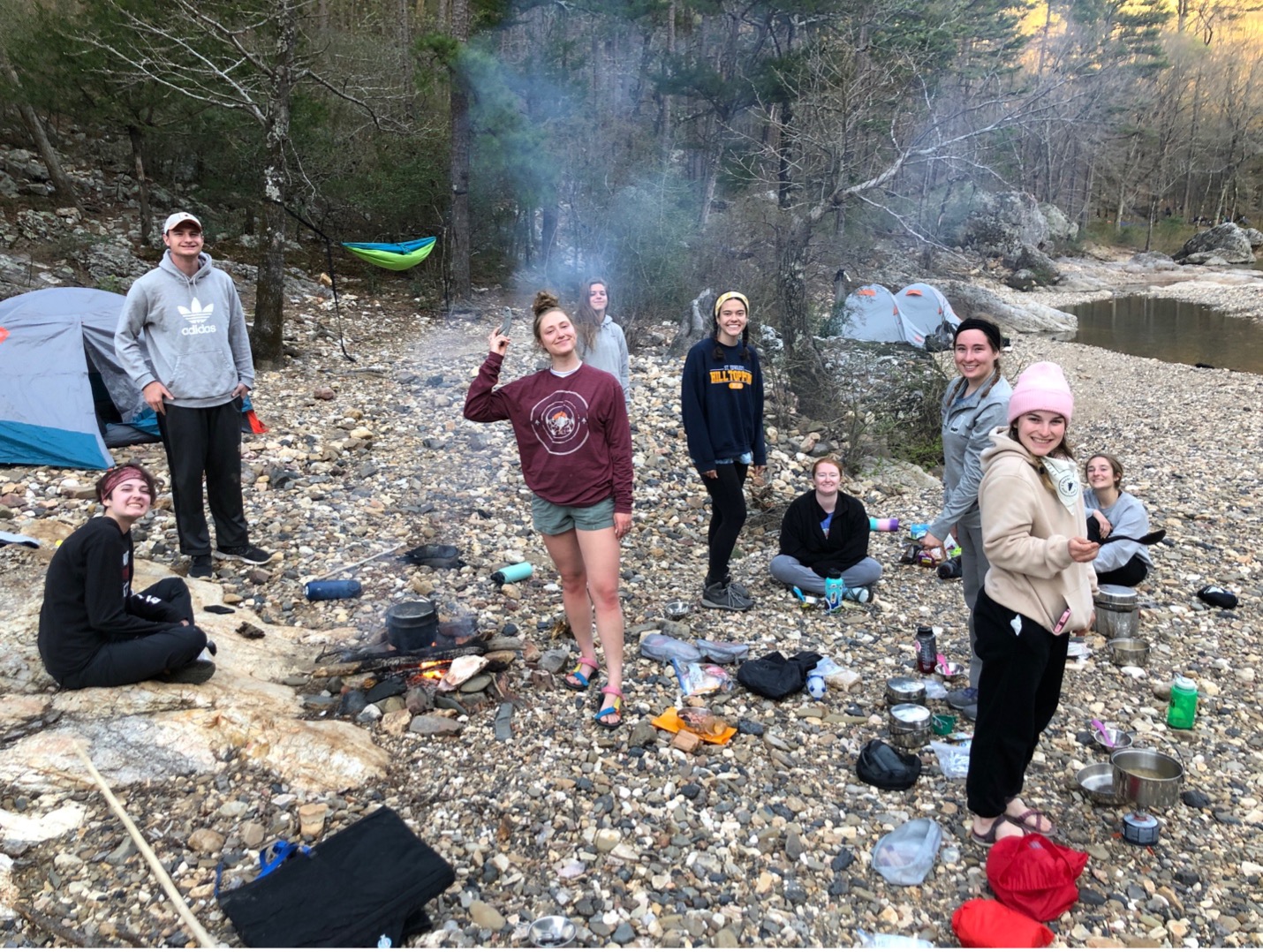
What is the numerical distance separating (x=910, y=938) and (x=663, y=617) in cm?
257

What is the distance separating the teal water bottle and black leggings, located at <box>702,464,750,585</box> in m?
1.20

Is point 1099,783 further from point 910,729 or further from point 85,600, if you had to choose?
point 85,600

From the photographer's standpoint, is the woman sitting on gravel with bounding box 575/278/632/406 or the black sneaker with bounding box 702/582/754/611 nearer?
the black sneaker with bounding box 702/582/754/611

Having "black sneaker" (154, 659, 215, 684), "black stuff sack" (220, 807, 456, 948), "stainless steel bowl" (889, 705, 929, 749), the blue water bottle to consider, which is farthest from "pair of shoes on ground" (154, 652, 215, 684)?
"stainless steel bowl" (889, 705, 929, 749)

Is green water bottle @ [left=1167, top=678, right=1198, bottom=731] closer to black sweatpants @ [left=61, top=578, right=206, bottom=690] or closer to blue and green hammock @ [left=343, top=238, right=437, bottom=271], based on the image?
black sweatpants @ [left=61, top=578, right=206, bottom=690]

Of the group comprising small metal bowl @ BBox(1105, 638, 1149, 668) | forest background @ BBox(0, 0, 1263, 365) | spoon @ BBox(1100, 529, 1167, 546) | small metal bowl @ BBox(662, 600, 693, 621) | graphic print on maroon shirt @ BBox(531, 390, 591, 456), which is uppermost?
forest background @ BBox(0, 0, 1263, 365)

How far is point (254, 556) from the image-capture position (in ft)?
18.0

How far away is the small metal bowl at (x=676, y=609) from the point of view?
203 inches

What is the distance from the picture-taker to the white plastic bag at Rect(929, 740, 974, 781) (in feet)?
11.7

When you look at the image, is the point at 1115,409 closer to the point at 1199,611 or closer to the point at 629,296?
the point at 629,296

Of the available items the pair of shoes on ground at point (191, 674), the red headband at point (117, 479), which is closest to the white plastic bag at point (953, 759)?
the pair of shoes on ground at point (191, 674)

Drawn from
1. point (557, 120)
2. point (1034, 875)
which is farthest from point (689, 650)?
point (557, 120)

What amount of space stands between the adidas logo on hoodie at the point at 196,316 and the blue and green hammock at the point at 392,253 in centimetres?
683

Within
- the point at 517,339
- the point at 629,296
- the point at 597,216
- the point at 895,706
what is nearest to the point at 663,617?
the point at 895,706
